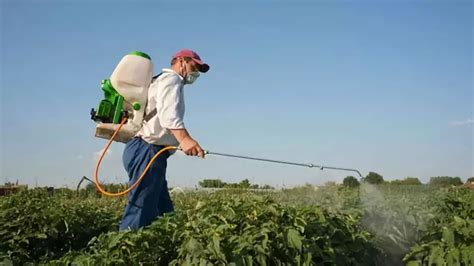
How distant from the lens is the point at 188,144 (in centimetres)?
380

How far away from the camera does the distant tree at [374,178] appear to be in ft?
13.4

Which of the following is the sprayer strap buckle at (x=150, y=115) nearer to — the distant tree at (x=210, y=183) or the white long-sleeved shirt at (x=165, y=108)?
the white long-sleeved shirt at (x=165, y=108)

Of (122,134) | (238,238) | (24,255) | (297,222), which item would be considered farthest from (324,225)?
(24,255)

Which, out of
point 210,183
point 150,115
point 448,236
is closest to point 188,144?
point 150,115

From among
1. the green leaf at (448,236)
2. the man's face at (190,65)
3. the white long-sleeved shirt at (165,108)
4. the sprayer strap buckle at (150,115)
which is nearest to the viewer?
the green leaf at (448,236)

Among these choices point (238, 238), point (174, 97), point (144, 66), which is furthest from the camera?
point (144, 66)

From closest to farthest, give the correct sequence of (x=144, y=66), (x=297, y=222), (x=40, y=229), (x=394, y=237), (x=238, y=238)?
(x=238, y=238)
(x=297, y=222)
(x=394, y=237)
(x=144, y=66)
(x=40, y=229)

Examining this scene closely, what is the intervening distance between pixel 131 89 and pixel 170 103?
1.30 ft

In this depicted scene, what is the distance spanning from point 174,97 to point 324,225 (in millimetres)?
1499

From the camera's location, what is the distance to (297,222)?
2.85 metres

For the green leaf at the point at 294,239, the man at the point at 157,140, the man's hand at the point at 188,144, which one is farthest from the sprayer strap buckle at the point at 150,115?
the green leaf at the point at 294,239

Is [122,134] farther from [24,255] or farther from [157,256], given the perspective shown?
[157,256]

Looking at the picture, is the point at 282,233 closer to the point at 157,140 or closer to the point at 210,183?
the point at 157,140

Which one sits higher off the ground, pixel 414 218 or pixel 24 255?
pixel 414 218
